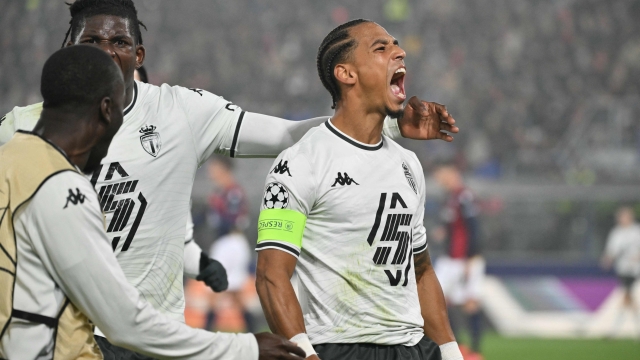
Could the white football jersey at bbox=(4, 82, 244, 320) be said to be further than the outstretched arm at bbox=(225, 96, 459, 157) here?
No

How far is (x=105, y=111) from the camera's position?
2.28 metres

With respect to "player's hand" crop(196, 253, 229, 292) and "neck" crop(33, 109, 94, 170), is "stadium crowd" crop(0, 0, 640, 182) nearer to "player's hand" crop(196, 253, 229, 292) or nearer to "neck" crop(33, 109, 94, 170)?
"player's hand" crop(196, 253, 229, 292)

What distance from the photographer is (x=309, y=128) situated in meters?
3.66

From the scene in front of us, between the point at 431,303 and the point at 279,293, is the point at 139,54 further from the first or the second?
the point at 431,303

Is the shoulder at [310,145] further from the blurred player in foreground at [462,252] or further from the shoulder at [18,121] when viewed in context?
the blurred player in foreground at [462,252]

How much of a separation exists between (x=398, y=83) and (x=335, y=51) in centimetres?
29

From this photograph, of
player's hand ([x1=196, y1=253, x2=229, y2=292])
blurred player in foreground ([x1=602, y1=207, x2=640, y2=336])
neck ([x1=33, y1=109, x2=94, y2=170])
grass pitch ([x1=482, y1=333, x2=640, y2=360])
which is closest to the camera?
neck ([x1=33, y1=109, x2=94, y2=170])

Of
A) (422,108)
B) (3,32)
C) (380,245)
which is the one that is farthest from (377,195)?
(3,32)

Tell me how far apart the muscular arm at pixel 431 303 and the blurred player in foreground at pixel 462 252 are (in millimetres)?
8418

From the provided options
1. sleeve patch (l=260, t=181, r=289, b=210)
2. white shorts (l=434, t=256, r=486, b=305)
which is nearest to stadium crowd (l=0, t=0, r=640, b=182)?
white shorts (l=434, t=256, r=486, b=305)

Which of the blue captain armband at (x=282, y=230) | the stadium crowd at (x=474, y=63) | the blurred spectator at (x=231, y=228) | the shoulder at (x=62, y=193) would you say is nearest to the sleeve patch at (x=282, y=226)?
the blue captain armband at (x=282, y=230)

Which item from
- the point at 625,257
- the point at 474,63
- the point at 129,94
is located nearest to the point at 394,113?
the point at 129,94

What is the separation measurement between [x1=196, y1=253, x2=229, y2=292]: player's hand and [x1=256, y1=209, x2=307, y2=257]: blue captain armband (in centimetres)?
129

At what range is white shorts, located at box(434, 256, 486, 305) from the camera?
12.3 meters
